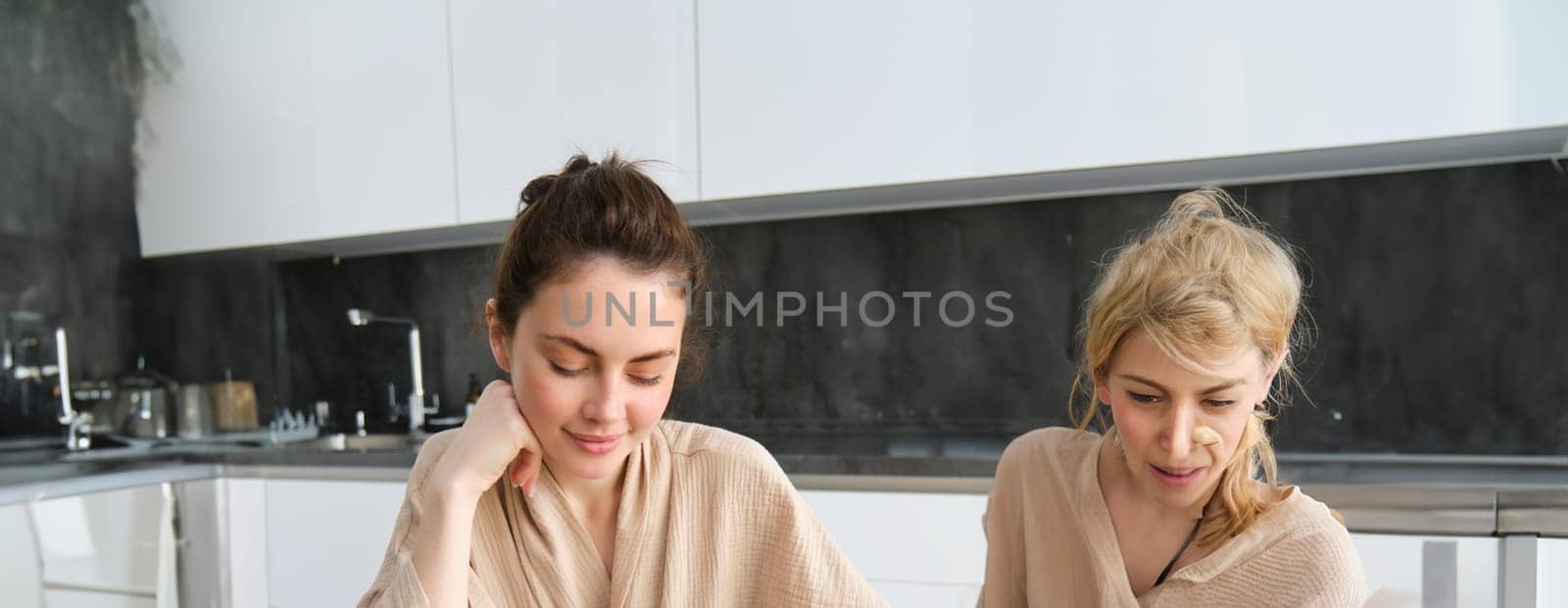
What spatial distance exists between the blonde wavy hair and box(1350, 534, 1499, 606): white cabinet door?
0.66 metres

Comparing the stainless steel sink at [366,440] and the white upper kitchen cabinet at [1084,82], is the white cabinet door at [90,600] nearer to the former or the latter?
the stainless steel sink at [366,440]

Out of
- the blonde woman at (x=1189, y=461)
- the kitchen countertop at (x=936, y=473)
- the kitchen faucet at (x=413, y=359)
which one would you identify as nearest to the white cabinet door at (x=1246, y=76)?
the kitchen countertop at (x=936, y=473)

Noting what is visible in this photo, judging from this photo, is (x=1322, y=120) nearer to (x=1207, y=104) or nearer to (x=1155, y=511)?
(x=1207, y=104)

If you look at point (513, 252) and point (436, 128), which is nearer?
point (513, 252)

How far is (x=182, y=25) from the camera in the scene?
2799 mm

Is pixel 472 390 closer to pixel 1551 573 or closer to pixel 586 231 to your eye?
pixel 586 231

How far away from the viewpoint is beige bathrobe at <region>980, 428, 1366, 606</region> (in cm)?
94

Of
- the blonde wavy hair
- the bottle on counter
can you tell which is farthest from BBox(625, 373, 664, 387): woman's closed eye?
the bottle on counter

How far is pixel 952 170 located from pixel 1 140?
261 centimetres

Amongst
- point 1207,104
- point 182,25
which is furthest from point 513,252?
point 182,25

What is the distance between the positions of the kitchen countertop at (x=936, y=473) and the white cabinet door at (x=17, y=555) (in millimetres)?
44

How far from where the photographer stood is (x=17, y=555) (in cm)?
214

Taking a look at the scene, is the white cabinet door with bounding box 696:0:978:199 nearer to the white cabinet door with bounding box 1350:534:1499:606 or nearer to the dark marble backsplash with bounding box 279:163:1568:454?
the dark marble backsplash with bounding box 279:163:1568:454

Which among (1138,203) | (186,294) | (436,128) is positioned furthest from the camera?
(186,294)
